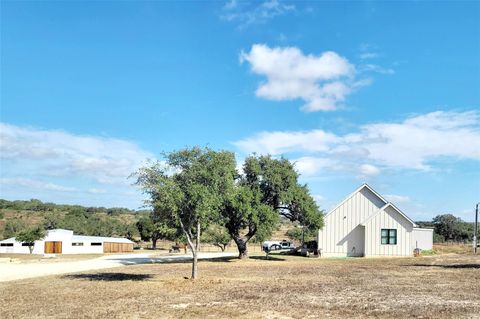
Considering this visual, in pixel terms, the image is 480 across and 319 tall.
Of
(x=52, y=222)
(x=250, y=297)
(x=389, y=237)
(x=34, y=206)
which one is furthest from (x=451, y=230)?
(x=34, y=206)

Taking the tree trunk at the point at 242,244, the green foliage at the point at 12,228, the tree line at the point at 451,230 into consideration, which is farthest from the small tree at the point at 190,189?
the tree line at the point at 451,230

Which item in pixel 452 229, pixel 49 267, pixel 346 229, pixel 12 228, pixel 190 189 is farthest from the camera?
pixel 452 229

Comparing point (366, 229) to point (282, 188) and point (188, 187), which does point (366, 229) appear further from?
point (188, 187)

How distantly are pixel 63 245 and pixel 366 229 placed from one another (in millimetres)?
53345

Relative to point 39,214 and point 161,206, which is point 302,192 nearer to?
point 161,206

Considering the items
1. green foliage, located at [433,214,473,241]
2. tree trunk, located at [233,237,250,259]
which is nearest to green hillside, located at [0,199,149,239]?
tree trunk, located at [233,237,250,259]

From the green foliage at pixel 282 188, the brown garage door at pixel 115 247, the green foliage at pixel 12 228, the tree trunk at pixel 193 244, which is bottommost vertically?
the brown garage door at pixel 115 247

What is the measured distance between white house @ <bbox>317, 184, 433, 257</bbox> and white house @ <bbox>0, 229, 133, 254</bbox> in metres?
46.7

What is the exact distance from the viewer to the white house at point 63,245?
8106cm

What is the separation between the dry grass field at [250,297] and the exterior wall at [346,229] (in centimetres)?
2264

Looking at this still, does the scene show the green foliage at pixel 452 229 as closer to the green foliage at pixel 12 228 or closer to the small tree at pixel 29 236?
the small tree at pixel 29 236

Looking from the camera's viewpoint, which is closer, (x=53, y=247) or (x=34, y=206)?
(x=53, y=247)

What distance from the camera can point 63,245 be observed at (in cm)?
8119

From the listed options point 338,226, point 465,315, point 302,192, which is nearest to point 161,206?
point 465,315
